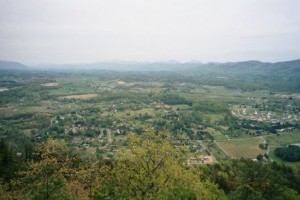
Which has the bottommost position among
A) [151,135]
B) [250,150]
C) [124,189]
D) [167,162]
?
[250,150]

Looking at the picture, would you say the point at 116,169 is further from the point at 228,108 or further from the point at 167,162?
the point at 228,108

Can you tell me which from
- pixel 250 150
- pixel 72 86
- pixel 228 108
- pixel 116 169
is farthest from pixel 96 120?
pixel 72 86

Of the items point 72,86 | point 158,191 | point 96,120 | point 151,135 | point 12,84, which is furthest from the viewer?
point 72,86

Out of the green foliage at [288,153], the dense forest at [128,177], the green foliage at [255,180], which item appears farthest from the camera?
the green foliage at [288,153]

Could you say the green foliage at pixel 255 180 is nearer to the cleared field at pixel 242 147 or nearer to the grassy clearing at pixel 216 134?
the cleared field at pixel 242 147

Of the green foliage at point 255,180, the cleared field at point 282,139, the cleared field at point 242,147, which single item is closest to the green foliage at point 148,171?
the green foliage at point 255,180

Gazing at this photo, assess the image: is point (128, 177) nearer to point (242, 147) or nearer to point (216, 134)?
point (242, 147)

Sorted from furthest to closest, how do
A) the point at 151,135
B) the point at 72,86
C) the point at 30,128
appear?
1. the point at 72,86
2. the point at 30,128
3. the point at 151,135

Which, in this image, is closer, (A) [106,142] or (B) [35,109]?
(A) [106,142]

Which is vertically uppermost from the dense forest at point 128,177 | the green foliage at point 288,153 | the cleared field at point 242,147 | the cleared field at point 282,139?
the dense forest at point 128,177
